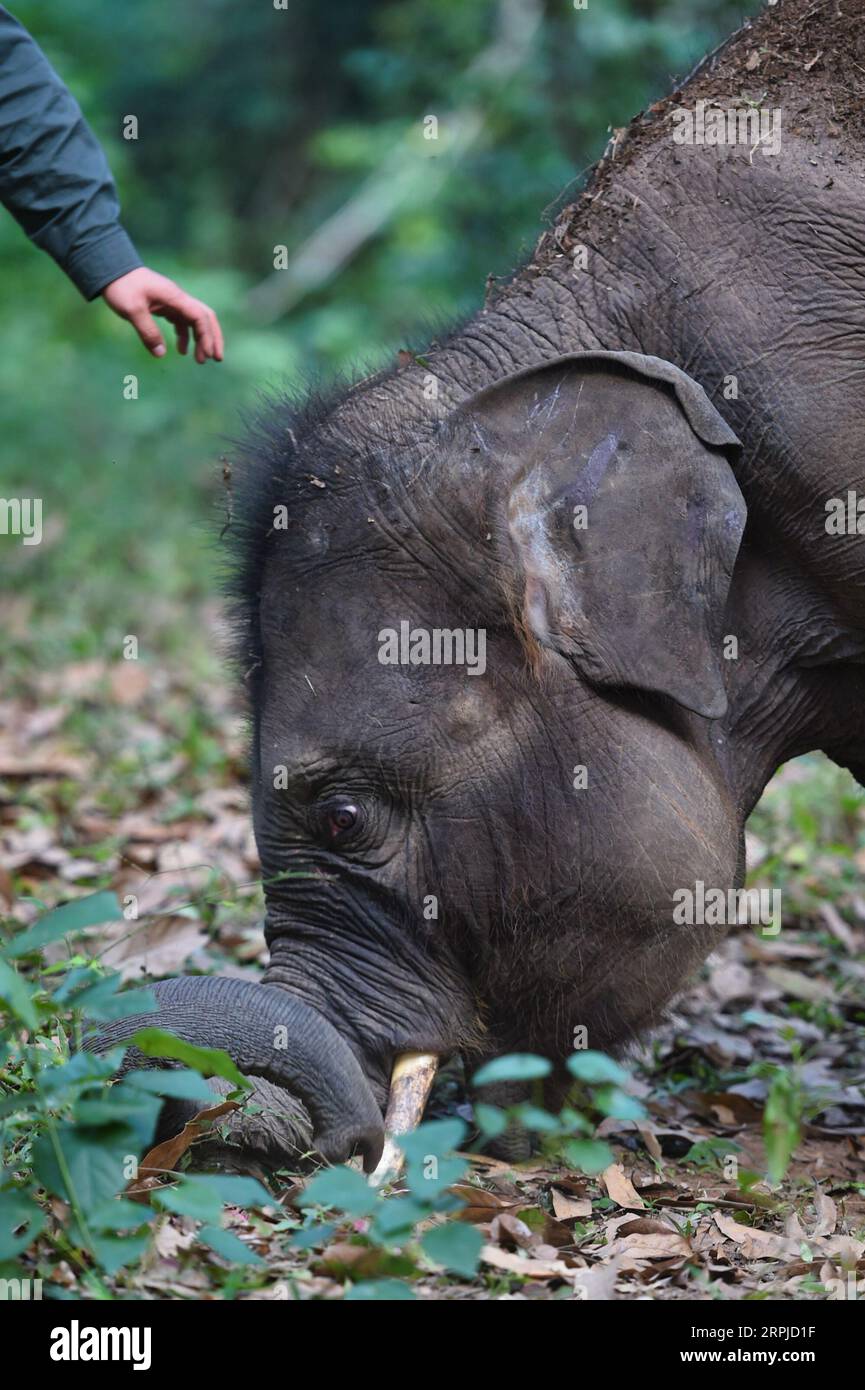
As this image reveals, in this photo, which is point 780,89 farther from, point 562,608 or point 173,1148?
point 173,1148

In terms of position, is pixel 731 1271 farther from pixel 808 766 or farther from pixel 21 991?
pixel 808 766

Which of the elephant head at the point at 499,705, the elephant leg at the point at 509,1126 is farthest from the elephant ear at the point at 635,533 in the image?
the elephant leg at the point at 509,1126

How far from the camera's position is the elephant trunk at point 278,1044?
4.19 metres

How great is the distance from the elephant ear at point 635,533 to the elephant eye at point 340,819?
71cm

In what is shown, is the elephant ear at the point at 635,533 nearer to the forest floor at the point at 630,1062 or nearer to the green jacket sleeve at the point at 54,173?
the forest floor at the point at 630,1062

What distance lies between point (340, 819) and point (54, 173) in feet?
6.97

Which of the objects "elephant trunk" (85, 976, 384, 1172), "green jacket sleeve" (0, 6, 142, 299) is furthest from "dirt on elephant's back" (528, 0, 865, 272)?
"elephant trunk" (85, 976, 384, 1172)

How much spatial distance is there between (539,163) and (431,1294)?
9.78 meters

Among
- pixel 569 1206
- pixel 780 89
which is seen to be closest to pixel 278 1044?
pixel 569 1206

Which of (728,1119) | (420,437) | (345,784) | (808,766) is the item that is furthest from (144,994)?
(808,766)

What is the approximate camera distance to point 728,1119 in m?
5.37

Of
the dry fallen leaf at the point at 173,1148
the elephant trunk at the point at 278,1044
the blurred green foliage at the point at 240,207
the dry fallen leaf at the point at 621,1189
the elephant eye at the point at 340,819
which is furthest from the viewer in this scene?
the blurred green foliage at the point at 240,207

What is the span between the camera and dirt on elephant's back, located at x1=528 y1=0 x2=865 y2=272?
4.90 metres

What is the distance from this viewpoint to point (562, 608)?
14.7 ft
